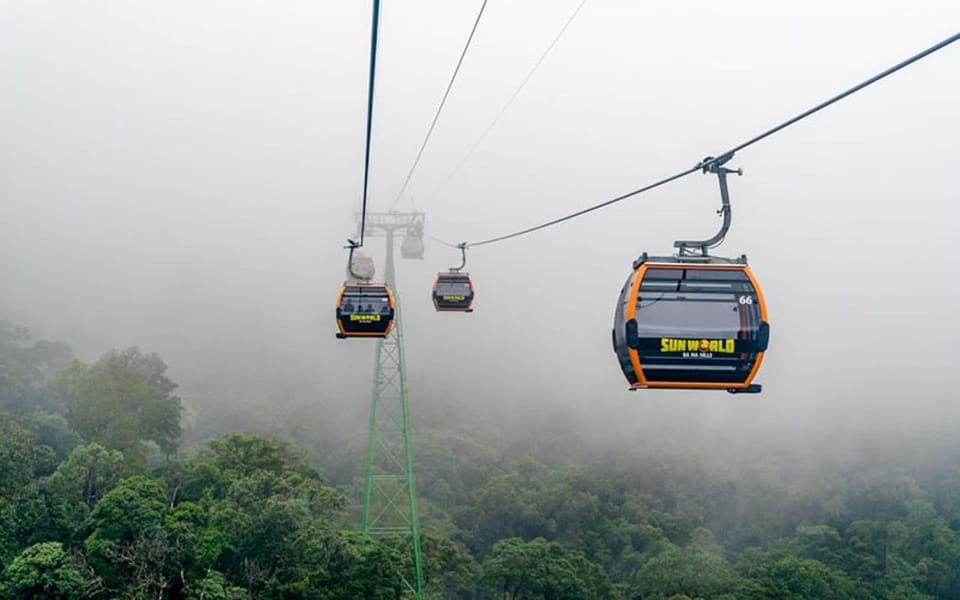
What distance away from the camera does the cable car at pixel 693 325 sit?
7375mm

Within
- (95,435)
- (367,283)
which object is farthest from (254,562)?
(95,435)

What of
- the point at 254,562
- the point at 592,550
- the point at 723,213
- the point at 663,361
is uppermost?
the point at 723,213

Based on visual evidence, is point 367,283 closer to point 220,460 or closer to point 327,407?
point 220,460

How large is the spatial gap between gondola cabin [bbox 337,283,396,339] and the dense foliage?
40.0ft

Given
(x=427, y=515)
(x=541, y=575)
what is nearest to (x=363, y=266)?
(x=541, y=575)

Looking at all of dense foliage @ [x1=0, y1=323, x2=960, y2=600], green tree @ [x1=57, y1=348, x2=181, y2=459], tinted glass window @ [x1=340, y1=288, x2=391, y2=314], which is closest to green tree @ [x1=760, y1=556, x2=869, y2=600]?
dense foliage @ [x1=0, y1=323, x2=960, y2=600]

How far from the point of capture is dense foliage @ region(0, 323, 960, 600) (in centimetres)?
2575

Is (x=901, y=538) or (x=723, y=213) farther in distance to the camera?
(x=901, y=538)

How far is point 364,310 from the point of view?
657 inches

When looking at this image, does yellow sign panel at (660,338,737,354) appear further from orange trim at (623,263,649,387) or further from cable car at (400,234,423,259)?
cable car at (400,234,423,259)

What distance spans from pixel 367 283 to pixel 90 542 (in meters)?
14.7

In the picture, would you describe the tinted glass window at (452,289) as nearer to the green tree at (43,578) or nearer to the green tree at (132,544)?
the green tree at (132,544)

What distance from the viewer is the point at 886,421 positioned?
11075 centimetres

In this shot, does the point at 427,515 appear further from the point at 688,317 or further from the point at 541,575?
the point at 688,317
